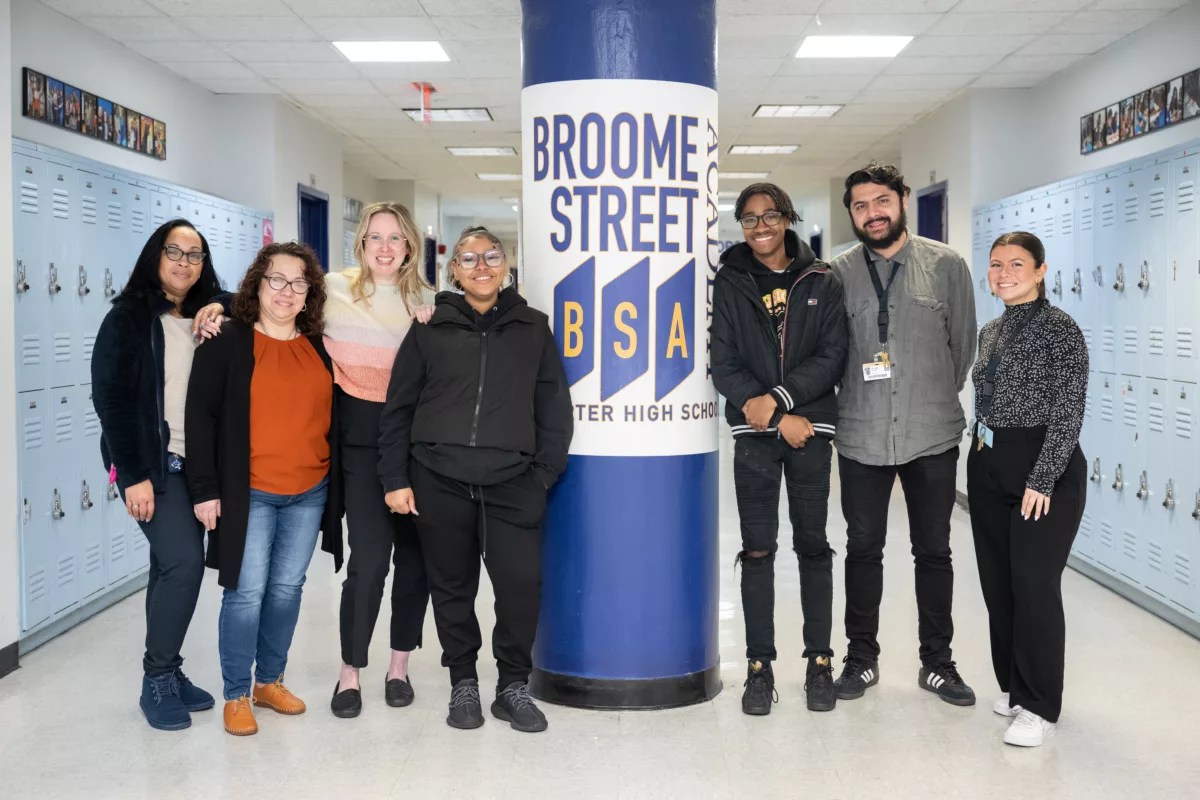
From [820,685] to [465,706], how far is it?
1.08 m

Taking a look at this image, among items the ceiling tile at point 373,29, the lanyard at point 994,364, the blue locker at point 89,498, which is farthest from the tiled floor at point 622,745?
the ceiling tile at point 373,29

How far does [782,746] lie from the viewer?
315 cm

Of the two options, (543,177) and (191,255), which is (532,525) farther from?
(191,255)

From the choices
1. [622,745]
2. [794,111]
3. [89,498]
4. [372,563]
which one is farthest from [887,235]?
[794,111]

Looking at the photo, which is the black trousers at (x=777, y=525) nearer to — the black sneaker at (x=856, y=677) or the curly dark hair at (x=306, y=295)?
the black sneaker at (x=856, y=677)

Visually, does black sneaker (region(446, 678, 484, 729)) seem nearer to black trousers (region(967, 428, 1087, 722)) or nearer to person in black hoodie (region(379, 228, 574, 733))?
person in black hoodie (region(379, 228, 574, 733))

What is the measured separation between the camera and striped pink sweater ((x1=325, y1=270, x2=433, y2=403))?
3270 mm

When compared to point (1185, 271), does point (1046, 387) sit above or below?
below

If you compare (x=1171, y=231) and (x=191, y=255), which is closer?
(x=191, y=255)

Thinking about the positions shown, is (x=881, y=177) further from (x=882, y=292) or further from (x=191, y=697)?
(x=191, y=697)

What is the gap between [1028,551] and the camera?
10.2 feet

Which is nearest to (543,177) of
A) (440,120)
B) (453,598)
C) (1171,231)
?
(453,598)

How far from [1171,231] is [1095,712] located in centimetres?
230

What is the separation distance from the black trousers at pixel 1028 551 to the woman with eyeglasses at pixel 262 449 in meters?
1.90
